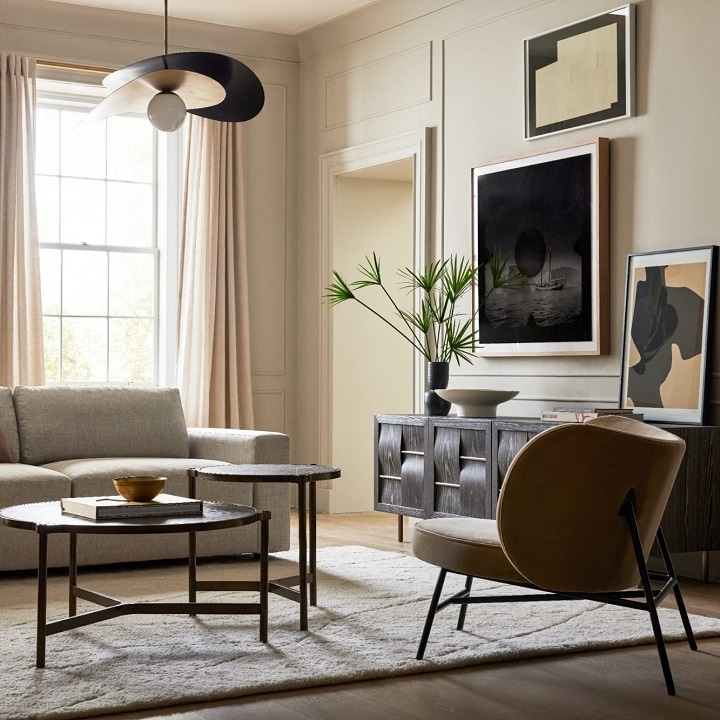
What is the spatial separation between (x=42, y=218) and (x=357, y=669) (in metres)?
4.52

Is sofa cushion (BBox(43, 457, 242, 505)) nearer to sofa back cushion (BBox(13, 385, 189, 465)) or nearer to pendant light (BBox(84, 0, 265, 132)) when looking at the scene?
sofa back cushion (BBox(13, 385, 189, 465))

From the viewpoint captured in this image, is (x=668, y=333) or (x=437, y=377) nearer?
(x=668, y=333)

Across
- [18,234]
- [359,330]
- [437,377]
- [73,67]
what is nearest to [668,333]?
[437,377]

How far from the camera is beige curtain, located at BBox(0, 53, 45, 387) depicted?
6402mm

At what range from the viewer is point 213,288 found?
7078mm

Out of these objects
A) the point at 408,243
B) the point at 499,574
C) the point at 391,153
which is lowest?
the point at 499,574

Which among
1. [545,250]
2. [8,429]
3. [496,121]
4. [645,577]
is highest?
[496,121]

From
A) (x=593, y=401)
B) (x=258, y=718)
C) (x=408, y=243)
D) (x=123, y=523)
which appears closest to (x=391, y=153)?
(x=408, y=243)

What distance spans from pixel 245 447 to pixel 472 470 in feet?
3.31

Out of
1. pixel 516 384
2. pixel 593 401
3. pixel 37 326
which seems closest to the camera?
pixel 593 401

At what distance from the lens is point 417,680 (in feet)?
9.86

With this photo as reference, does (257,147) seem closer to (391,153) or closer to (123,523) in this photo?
(391,153)

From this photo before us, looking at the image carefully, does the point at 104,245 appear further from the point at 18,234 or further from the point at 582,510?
the point at 582,510

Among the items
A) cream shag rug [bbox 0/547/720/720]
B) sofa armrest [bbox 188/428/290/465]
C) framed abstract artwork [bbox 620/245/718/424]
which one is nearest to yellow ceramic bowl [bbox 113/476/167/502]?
cream shag rug [bbox 0/547/720/720]
